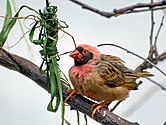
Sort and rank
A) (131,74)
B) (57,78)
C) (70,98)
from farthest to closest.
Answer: (131,74) → (70,98) → (57,78)

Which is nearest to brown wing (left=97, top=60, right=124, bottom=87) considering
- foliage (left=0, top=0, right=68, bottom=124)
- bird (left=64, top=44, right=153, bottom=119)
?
bird (left=64, top=44, right=153, bottom=119)

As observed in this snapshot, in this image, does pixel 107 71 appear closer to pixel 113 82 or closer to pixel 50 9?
pixel 113 82

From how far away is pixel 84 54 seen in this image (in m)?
0.60

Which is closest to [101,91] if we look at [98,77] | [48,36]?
[98,77]

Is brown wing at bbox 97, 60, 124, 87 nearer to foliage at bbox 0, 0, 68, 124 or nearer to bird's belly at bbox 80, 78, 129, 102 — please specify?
bird's belly at bbox 80, 78, 129, 102

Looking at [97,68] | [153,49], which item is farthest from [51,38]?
[153,49]

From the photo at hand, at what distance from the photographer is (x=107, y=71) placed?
66cm

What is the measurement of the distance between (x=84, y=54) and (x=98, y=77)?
59 millimetres

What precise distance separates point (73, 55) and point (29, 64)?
7 centimetres

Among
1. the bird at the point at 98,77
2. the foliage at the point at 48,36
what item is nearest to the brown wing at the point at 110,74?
the bird at the point at 98,77

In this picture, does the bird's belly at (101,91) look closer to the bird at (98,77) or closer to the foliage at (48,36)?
the bird at (98,77)

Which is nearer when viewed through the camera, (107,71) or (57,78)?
(57,78)

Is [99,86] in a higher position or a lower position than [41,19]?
lower

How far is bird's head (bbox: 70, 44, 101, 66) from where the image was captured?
590mm
